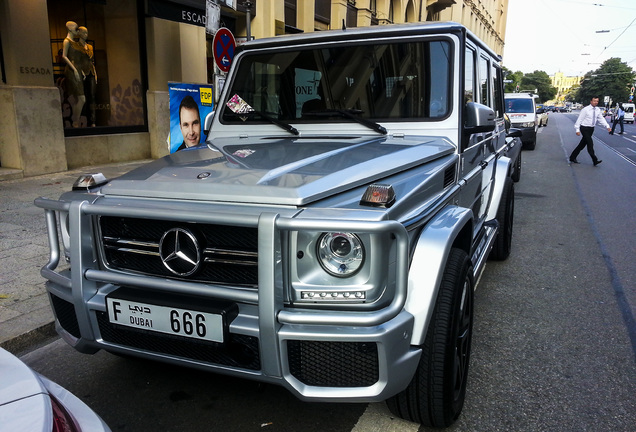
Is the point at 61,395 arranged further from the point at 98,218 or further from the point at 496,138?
the point at 496,138

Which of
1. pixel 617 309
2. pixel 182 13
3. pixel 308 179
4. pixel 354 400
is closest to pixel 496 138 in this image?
pixel 617 309

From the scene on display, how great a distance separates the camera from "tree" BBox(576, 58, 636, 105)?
105m

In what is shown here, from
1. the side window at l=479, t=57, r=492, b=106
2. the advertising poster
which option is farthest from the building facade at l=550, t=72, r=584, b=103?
the side window at l=479, t=57, r=492, b=106

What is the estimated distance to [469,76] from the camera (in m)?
3.47

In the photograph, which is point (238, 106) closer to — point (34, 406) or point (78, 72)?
point (34, 406)

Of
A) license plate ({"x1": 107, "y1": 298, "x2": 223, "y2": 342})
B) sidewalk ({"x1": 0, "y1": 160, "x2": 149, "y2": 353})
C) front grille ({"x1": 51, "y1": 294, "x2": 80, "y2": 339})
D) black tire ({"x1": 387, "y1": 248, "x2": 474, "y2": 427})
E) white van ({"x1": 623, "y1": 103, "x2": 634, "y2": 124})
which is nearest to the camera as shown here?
license plate ({"x1": 107, "y1": 298, "x2": 223, "y2": 342})

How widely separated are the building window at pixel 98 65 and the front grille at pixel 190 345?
877 centimetres

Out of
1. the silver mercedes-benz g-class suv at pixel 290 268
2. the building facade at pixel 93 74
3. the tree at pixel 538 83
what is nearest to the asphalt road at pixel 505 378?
the silver mercedes-benz g-class suv at pixel 290 268

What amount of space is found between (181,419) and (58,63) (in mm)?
9393

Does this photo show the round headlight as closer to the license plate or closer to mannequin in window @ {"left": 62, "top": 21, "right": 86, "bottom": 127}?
the license plate

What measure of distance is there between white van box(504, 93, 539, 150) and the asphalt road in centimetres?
1343

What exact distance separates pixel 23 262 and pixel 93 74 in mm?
7403

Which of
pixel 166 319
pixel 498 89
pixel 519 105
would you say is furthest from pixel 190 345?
pixel 519 105

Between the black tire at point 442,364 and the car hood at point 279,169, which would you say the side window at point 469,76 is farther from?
the black tire at point 442,364
